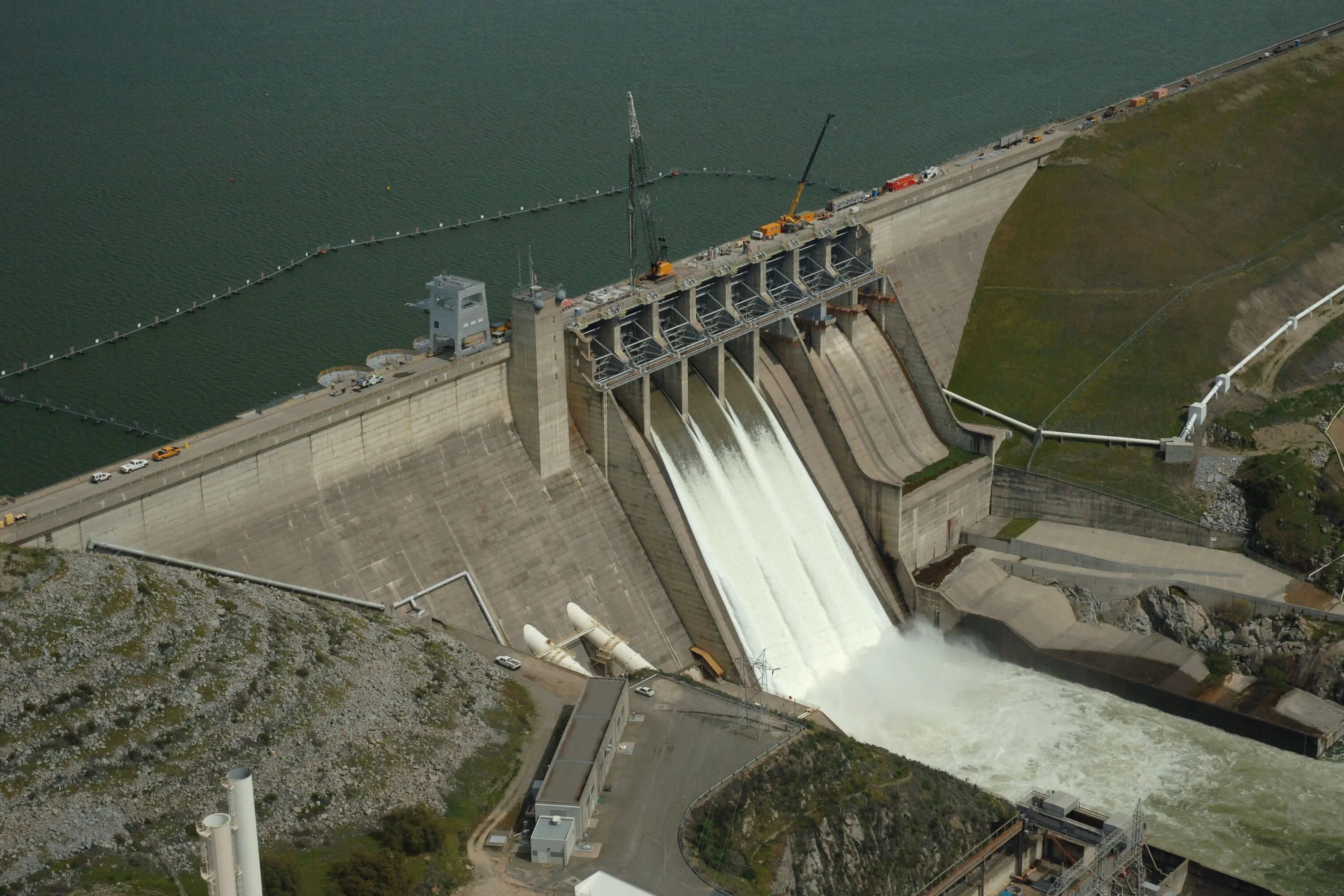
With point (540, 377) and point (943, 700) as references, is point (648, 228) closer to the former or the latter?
point (540, 377)

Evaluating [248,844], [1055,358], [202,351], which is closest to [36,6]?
[202,351]

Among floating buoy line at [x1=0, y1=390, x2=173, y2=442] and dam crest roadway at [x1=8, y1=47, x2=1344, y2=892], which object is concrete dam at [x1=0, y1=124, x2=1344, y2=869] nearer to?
dam crest roadway at [x1=8, y1=47, x2=1344, y2=892]

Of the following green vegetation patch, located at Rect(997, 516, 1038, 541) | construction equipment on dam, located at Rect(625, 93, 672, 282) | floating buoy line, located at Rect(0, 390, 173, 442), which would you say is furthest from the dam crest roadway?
floating buoy line, located at Rect(0, 390, 173, 442)

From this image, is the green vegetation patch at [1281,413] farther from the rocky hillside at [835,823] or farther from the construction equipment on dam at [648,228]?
the rocky hillside at [835,823]

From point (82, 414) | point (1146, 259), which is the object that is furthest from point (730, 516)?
point (1146, 259)

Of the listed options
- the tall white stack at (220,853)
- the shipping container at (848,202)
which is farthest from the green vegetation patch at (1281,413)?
the tall white stack at (220,853)

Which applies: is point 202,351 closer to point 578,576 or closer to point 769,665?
point 578,576

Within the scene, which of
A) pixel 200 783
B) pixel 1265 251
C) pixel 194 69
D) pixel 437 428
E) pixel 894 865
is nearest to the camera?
pixel 200 783
